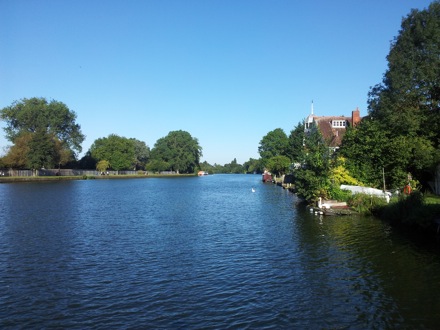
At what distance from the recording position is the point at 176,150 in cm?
16912

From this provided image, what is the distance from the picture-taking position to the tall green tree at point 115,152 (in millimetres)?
140500

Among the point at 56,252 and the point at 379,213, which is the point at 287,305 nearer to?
the point at 56,252

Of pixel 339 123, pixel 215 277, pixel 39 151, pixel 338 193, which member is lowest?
pixel 215 277

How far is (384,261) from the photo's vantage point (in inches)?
699

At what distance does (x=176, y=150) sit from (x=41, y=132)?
74170 millimetres

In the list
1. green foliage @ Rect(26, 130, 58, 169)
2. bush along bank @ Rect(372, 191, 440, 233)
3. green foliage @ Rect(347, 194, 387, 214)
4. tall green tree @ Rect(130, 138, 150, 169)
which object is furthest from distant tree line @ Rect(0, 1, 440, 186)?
tall green tree @ Rect(130, 138, 150, 169)

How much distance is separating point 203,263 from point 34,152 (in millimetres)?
94757

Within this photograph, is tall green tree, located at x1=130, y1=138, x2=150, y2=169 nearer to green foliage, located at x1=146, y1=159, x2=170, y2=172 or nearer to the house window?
green foliage, located at x1=146, y1=159, x2=170, y2=172

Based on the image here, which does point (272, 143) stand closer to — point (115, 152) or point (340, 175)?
point (115, 152)

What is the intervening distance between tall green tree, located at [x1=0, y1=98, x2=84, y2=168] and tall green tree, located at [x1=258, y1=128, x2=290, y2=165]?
6451 centimetres

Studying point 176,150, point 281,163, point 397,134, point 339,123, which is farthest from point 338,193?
point 176,150

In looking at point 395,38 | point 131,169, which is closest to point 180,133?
point 131,169

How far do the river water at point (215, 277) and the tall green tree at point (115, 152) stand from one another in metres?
115

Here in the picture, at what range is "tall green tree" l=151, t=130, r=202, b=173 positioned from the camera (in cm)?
16900
